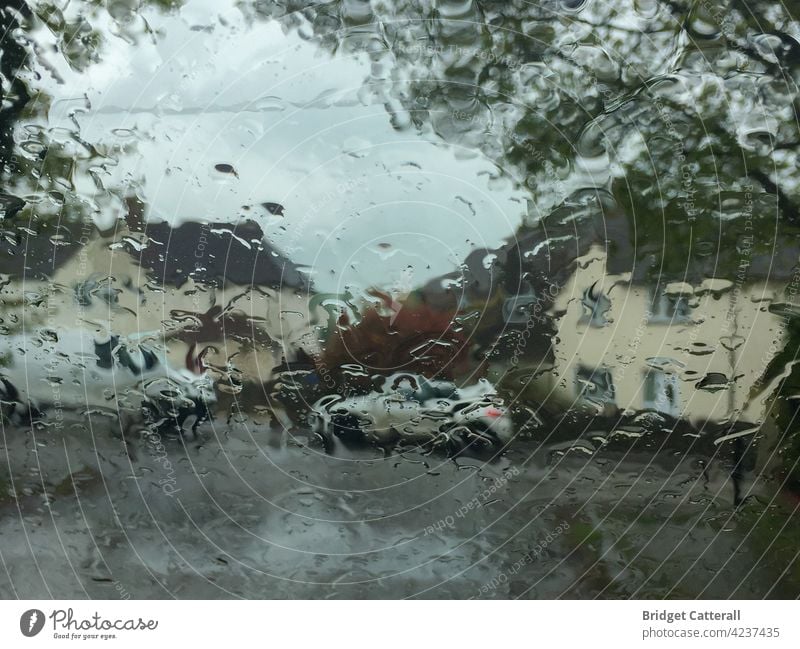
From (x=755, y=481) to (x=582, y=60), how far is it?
1004 millimetres

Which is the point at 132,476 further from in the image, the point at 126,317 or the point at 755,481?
the point at 755,481

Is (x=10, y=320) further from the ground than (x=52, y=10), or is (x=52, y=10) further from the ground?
(x=52, y=10)

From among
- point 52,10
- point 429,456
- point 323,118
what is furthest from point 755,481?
point 52,10

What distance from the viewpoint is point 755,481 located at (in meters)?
1.23
